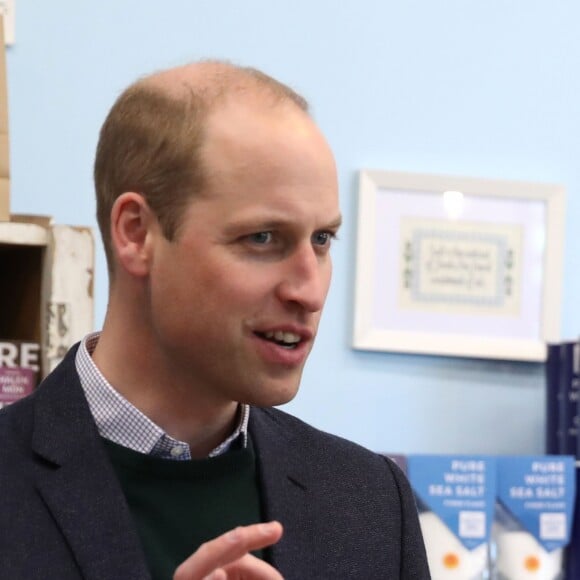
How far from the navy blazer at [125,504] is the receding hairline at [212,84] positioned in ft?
0.79

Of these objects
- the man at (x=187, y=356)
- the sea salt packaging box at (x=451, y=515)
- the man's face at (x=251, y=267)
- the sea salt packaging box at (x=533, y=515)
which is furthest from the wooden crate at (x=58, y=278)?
the sea salt packaging box at (x=533, y=515)

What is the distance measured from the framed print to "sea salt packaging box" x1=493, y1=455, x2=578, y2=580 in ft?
0.85

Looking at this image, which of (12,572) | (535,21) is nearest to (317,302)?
(12,572)

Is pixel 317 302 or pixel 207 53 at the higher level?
pixel 207 53

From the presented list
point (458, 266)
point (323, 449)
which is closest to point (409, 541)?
point (323, 449)

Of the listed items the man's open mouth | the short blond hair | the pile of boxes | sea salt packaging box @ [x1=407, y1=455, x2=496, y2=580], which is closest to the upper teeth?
the man's open mouth

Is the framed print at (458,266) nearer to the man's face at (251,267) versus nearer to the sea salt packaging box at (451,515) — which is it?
the sea salt packaging box at (451,515)

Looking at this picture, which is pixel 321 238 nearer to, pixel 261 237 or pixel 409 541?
pixel 261 237

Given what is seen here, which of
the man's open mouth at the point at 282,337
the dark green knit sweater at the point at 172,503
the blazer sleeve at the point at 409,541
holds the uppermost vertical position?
the man's open mouth at the point at 282,337

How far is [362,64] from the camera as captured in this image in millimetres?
2082

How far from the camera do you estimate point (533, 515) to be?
189 centimetres

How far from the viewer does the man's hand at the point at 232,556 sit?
818 millimetres

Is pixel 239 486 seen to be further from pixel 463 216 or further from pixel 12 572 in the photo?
pixel 463 216

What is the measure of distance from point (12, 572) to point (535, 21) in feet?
5.15
